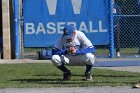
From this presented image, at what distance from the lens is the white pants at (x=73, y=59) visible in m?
10.6

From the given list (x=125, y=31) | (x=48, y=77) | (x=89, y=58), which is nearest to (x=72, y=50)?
(x=89, y=58)

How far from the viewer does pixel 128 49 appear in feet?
55.7

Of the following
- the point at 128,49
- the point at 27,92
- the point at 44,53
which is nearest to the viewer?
the point at 27,92

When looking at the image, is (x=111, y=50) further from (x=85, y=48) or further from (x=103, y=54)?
(x=85, y=48)

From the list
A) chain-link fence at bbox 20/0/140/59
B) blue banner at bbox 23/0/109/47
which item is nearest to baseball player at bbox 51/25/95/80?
blue banner at bbox 23/0/109/47

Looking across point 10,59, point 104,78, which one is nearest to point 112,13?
point 10,59

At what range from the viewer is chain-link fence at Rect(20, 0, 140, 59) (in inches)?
641

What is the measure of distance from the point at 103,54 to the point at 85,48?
5521 mm

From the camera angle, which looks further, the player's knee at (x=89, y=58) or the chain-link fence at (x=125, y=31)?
the chain-link fence at (x=125, y=31)

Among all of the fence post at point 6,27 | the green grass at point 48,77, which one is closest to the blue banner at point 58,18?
the fence post at point 6,27

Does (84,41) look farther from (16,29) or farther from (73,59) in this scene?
(16,29)

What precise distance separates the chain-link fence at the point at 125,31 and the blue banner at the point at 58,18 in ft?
1.90

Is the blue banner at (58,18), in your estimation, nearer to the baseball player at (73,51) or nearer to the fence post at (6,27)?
the fence post at (6,27)

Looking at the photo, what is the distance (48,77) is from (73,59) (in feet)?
3.11
